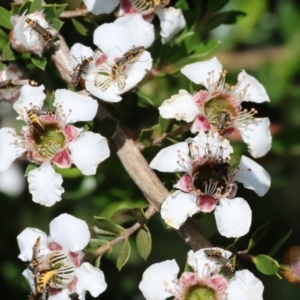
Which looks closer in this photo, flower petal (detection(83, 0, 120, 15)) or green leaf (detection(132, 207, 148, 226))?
green leaf (detection(132, 207, 148, 226))

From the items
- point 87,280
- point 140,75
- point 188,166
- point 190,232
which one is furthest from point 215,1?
point 87,280

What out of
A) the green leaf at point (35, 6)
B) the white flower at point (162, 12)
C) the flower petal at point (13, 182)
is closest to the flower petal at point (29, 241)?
the green leaf at point (35, 6)

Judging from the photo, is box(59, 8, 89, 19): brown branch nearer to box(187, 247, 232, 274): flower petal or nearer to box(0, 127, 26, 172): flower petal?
box(0, 127, 26, 172): flower petal

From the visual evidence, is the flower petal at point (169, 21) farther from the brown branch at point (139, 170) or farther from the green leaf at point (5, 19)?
the green leaf at point (5, 19)

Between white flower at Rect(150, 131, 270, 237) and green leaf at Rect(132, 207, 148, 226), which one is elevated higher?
white flower at Rect(150, 131, 270, 237)

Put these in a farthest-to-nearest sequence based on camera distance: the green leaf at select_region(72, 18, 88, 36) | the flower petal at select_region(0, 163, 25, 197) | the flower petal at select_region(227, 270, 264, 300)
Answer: the flower petal at select_region(0, 163, 25, 197)
the green leaf at select_region(72, 18, 88, 36)
the flower petal at select_region(227, 270, 264, 300)

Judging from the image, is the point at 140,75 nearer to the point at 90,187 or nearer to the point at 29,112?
the point at 29,112

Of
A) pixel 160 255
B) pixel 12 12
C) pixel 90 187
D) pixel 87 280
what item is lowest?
pixel 160 255

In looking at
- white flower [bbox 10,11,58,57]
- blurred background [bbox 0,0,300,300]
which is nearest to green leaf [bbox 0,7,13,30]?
white flower [bbox 10,11,58,57]

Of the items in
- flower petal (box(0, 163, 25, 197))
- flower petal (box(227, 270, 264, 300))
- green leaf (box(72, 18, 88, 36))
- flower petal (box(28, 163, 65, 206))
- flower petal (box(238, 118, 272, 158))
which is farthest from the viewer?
flower petal (box(0, 163, 25, 197))
